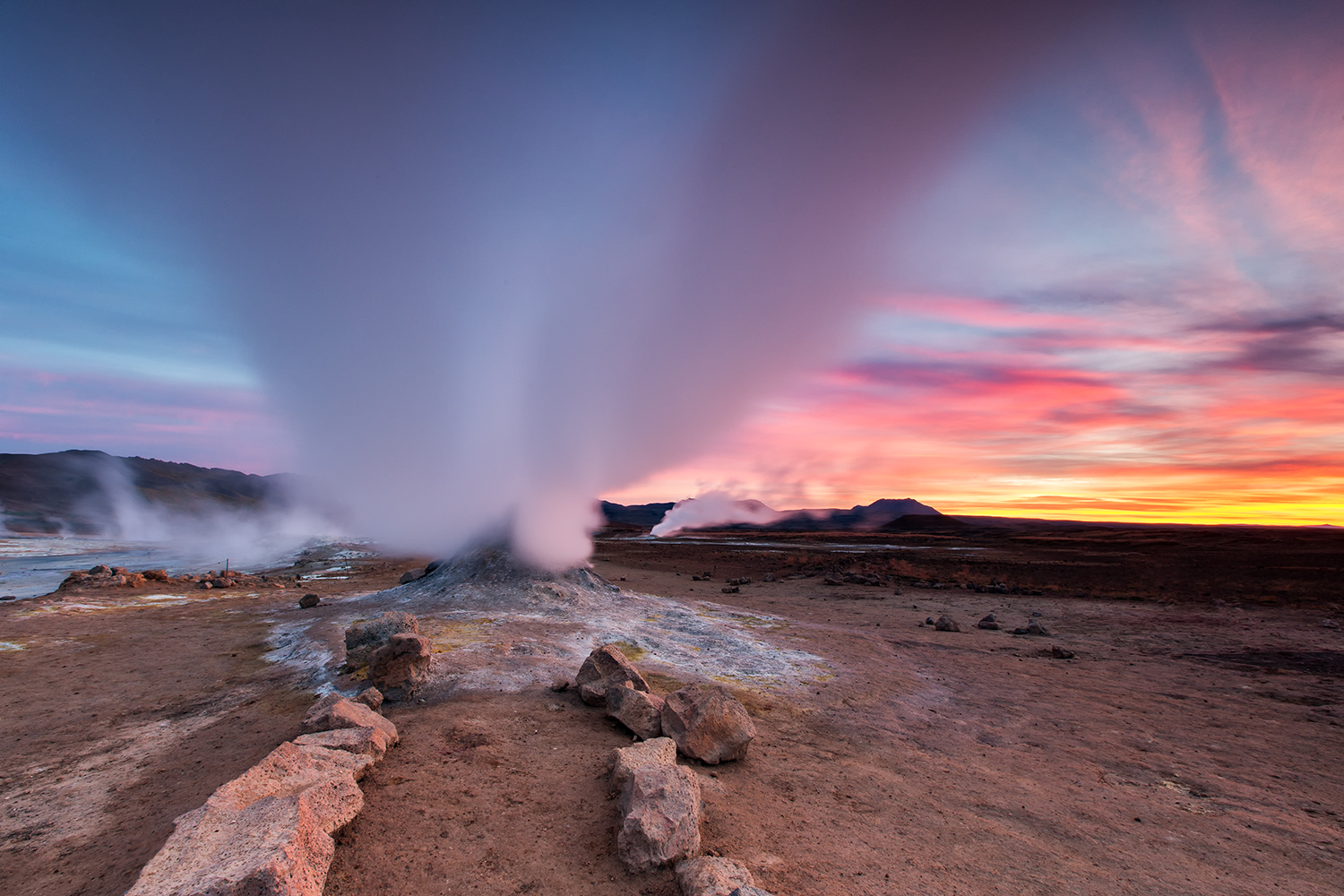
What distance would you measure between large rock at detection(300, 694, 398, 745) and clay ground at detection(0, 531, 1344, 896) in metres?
0.34

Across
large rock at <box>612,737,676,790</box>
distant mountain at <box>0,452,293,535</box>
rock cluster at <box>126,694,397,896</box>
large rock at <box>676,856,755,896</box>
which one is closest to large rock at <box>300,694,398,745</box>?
rock cluster at <box>126,694,397,896</box>

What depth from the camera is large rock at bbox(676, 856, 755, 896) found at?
408cm

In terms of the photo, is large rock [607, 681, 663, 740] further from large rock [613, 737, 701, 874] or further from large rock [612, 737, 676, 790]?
large rock [613, 737, 701, 874]

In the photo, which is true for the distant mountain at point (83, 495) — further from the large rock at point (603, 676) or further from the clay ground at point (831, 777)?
the large rock at point (603, 676)

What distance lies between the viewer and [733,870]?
4.36 meters

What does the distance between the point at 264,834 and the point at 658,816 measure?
2.96 metres

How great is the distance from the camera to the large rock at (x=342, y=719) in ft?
20.6

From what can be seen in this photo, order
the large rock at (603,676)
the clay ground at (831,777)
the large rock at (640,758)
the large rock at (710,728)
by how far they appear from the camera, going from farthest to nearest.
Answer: the large rock at (603,676) < the large rock at (710,728) < the large rock at (640,758) < the clay ground at (831,777)

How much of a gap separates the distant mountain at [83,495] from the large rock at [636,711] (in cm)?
13472

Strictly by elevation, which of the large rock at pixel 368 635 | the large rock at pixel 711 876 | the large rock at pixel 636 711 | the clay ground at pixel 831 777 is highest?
the large rock at pixel 368 635

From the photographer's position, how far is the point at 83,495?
497ft

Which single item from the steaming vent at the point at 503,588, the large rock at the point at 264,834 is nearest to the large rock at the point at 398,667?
the large rock at the point at 264,834

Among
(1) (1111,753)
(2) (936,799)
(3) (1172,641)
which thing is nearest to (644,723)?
(2) (936,799)

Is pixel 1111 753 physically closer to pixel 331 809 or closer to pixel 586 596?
pixel 331 809
